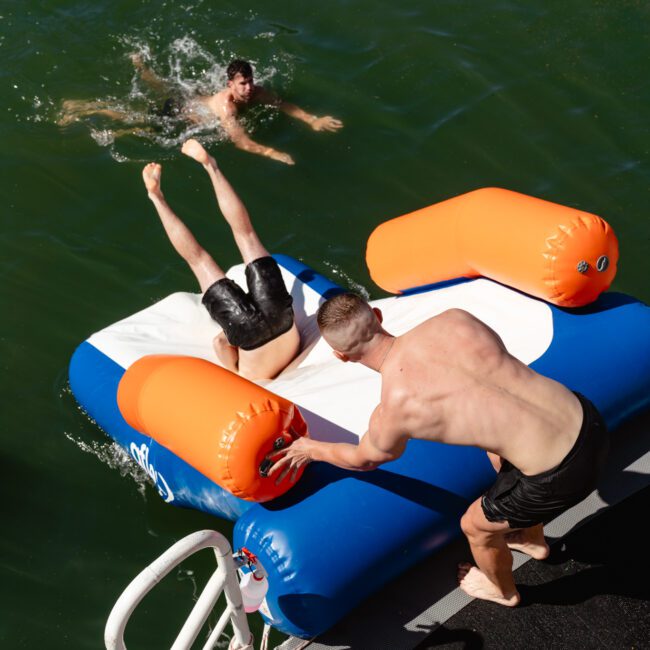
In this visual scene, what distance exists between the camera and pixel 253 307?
458 centimetres

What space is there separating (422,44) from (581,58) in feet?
4.28

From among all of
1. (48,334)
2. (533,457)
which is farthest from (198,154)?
(533,457)

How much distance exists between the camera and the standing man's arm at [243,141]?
21.4ft

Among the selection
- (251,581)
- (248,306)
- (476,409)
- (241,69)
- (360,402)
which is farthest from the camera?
(241,69)

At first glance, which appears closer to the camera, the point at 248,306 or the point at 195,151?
the point at 248,306

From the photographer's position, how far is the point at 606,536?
4.02m

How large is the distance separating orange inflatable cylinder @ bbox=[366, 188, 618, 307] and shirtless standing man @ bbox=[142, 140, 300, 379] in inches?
24.9

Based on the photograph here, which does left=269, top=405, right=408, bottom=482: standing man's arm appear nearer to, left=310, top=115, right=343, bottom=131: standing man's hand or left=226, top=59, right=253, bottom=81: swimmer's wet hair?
left=226, top=59, right=253, bottom=81: swimmer's wet hair

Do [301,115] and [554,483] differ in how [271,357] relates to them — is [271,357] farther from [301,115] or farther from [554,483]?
[301,115]

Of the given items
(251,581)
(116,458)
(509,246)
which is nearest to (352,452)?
(251,581)

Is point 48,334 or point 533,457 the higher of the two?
point 533,457

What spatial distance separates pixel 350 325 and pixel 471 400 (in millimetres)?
502

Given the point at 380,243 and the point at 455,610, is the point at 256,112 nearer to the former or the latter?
the point at 380,243

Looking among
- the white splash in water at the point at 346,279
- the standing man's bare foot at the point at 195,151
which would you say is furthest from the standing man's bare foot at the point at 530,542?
the standing man's bare foot at the point at 195,151
